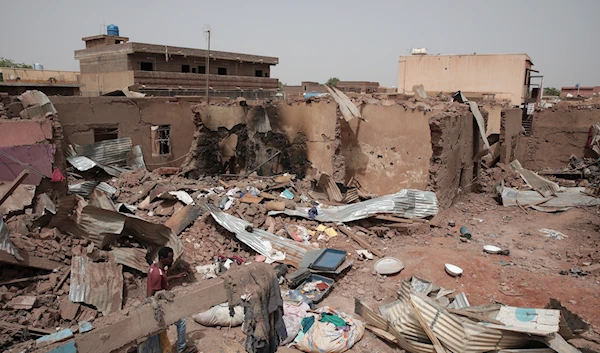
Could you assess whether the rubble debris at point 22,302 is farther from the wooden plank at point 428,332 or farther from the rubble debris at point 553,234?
the rubble debris at point 553,234

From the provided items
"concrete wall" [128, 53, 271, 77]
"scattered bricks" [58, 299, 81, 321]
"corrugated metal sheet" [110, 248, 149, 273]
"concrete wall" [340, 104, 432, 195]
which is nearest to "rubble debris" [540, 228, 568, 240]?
"concrete wall" [340, 104, 432, 195]

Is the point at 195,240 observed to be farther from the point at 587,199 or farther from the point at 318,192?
the point at 587,199

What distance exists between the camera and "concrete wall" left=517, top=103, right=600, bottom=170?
15961 millimetres

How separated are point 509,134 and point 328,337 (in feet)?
45.5

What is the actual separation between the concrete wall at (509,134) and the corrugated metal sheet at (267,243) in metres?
11.1

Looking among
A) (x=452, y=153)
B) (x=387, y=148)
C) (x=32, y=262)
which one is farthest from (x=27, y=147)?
(x=452, y=153)

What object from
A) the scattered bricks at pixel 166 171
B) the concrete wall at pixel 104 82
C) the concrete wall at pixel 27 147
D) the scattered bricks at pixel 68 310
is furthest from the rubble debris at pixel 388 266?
the concrete wall at pixel 104 82

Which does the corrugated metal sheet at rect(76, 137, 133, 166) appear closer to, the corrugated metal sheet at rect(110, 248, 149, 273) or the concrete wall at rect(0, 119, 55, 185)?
the concrete wall at rect(0, 119, 55, 185)

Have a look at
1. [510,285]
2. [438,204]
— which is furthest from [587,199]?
[510,285]

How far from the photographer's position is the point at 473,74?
89.4 feet

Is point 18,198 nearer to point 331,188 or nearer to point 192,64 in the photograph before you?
point 331,188

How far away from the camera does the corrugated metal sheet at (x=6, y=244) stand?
5336 millimetres

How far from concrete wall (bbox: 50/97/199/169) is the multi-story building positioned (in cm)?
603

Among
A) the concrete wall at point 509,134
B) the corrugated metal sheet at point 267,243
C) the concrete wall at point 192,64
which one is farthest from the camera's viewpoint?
the concrete wall at point 192,64
